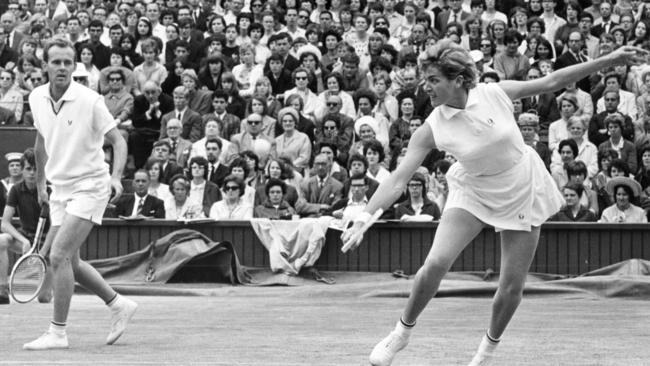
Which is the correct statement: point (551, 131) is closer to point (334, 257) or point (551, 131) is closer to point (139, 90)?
point (334, 257)

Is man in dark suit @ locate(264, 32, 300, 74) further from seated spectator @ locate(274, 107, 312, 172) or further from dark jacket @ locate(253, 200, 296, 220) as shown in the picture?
dark jacket @ locate(253, 200, 296, 220)

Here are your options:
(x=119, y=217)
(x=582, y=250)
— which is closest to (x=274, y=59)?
(x=119, y=217)

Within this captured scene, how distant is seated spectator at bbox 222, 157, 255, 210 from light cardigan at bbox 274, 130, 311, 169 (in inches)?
40.0

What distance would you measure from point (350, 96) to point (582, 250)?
523 cm

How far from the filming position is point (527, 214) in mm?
7449

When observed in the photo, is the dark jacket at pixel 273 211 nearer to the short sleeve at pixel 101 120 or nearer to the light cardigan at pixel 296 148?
the light cardigan at pixel 296 148

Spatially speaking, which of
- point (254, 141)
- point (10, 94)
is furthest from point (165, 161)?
point (10, 94)

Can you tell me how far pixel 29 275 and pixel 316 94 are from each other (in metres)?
8.51

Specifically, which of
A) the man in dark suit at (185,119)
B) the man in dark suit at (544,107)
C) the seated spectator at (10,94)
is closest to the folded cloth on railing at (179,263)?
the man in dark suit at (185,119)

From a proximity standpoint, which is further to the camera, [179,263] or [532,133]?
[532,133]

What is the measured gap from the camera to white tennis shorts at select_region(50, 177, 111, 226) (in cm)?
891

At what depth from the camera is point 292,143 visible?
18.8 m

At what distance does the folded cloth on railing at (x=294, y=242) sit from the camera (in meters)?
15.9

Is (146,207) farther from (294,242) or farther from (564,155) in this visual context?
(564,155)
